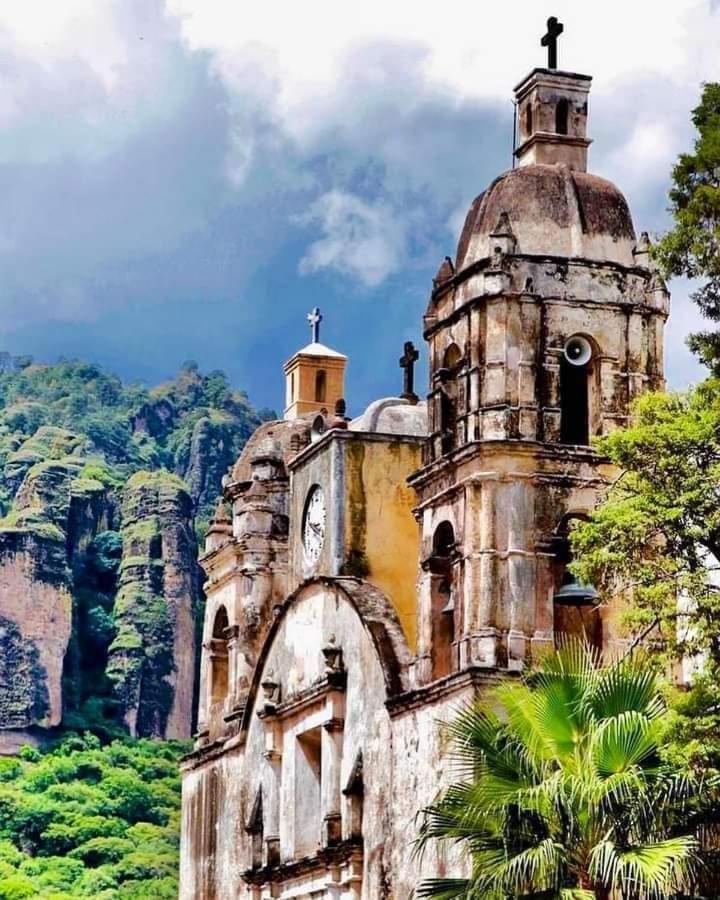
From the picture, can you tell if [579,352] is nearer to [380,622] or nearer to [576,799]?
[380,622]

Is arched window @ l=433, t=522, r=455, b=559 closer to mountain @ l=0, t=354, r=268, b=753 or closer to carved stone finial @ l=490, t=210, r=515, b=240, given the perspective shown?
carved stone finial @ l=490, t=210, r=515, b=240

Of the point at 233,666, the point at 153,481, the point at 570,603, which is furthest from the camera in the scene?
the point at 153,481

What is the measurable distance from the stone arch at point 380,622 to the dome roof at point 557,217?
455cm

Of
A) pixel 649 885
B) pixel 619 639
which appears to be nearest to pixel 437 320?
pixel 619 639

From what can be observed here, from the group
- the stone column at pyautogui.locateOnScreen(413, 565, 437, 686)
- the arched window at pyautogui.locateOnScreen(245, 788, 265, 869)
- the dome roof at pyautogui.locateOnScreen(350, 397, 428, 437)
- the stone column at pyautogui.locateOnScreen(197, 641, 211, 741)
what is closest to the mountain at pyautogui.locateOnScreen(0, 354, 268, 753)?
the stone column at pyautogui.locateOnScreen(197, 641, 211, 741)

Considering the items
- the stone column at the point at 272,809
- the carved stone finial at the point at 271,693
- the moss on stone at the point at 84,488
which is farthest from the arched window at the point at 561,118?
the moss on stone at the point at 84,488

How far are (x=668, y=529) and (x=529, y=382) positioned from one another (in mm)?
6408

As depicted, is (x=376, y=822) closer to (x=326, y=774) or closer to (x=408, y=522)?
(x=326, y=774)

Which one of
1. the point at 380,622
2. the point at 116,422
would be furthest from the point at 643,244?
the point at 116,422

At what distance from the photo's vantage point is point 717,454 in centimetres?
2355

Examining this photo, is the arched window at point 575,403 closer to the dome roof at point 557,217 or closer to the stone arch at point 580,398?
the stone arch at point 580,398

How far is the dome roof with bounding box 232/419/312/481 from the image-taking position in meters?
38.5

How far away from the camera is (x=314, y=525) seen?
3494 centimetres

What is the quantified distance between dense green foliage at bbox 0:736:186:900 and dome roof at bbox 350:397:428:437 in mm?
53885
